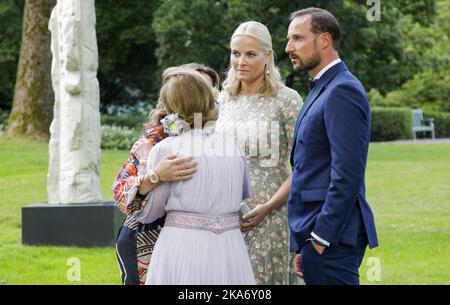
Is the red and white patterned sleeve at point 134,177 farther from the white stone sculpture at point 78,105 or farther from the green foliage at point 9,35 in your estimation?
the green foliage at point 9,35

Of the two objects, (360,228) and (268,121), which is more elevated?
(268,121)

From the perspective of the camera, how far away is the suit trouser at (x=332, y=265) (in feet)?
12.5

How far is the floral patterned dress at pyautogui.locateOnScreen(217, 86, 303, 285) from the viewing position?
4695 mm

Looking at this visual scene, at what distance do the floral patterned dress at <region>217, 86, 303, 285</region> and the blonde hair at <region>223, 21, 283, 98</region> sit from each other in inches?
2.1

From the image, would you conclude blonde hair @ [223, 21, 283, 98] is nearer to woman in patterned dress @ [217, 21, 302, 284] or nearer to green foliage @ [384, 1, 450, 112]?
woman in patterned dress @ [217, 21, 302, 284]

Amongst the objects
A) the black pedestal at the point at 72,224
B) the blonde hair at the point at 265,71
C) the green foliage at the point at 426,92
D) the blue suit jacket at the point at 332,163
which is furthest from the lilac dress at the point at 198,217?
the green foliage at the point at 426,92

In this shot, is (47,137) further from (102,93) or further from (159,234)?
(159,234)

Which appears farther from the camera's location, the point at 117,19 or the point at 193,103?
the point at 117,19

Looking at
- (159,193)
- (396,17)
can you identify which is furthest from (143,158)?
(396,17)

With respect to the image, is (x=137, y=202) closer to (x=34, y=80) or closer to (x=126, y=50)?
(x=34, y=80)

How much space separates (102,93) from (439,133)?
13.1m

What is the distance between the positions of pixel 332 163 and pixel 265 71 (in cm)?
114
